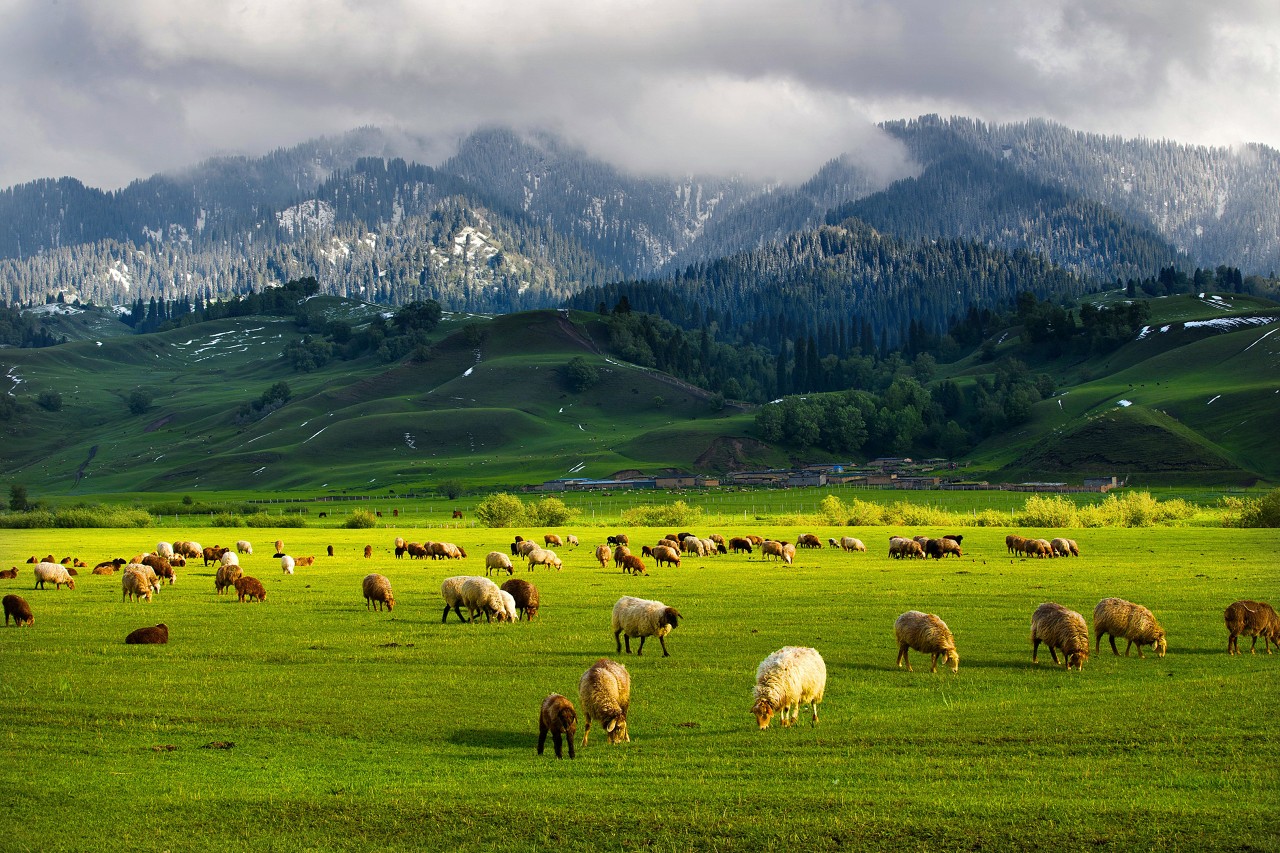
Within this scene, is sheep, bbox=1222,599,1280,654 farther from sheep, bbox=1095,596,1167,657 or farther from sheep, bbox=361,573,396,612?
sheep, bbox=361,573,396,612

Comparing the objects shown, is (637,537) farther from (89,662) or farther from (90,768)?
(90,768)

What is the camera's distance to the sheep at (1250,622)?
89.8ft

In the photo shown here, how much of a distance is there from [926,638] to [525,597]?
49.2ft

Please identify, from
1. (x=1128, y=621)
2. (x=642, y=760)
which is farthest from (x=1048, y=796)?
(x=1128, y=621)

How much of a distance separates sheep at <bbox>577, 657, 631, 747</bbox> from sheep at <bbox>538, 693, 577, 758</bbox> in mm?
757

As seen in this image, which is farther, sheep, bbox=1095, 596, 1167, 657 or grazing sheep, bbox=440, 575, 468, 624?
grazing sheep, bbox=440, 575, 468, 624

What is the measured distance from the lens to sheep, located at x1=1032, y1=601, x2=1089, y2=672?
26.0m

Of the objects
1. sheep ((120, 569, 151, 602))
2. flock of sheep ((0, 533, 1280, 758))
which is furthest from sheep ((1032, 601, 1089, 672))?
sheep ((120, 569, 151, 602))

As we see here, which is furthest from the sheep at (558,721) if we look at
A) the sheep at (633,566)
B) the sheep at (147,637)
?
the sheep at (633,566)

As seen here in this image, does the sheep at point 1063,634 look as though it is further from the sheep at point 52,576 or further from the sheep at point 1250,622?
the sheep at point 52,576

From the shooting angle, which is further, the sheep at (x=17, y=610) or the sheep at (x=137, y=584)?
the sheep at (x=137, y=584)

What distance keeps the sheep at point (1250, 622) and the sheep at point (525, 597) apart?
2095 cm

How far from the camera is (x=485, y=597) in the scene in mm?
35094

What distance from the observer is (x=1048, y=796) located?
634 inches
